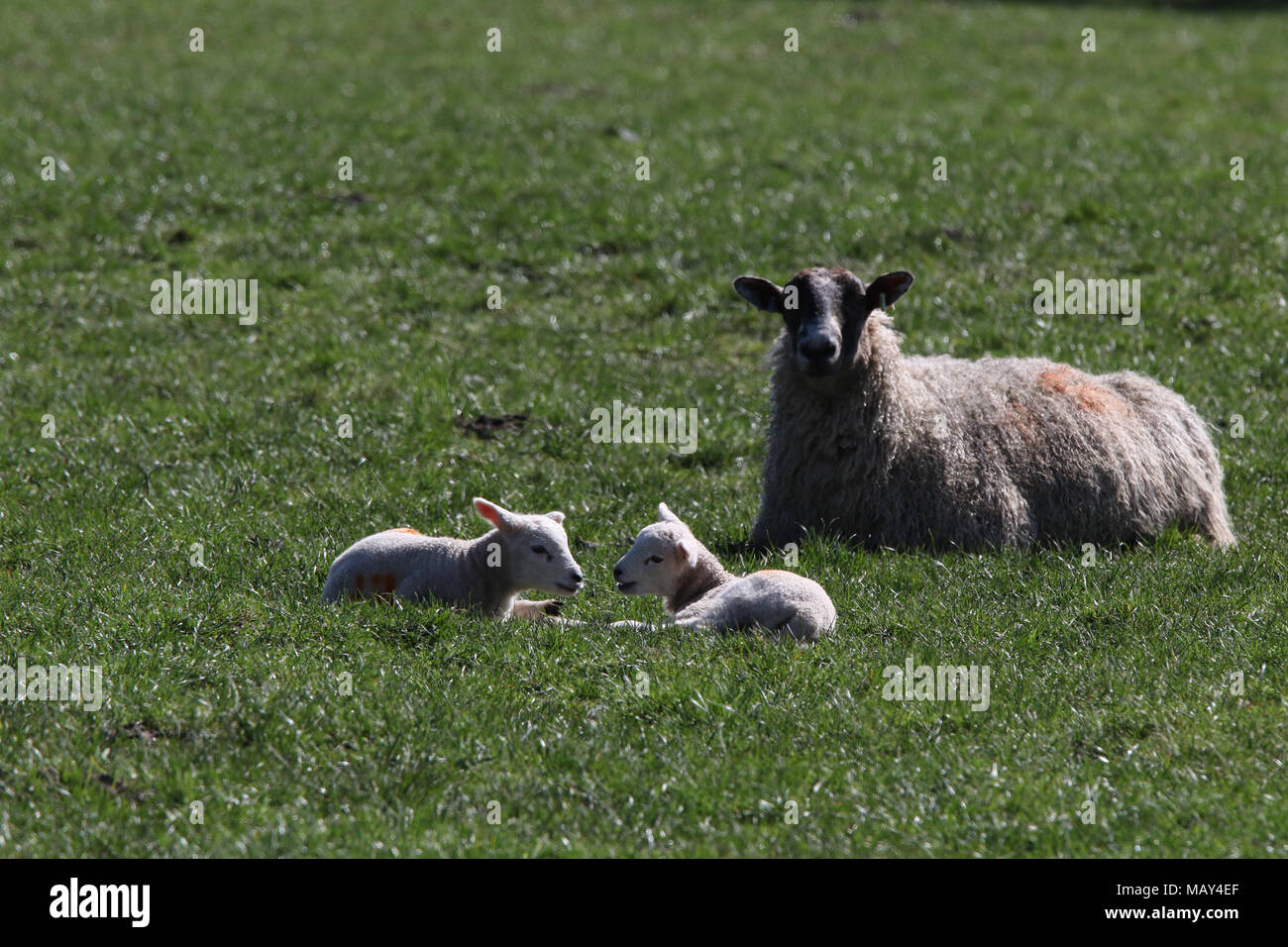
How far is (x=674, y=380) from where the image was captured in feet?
41.8

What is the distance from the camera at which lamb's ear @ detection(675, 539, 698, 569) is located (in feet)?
25.8

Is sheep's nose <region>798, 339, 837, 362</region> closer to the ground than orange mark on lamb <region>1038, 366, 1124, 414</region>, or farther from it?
farther from it

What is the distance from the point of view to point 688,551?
26.0 feet

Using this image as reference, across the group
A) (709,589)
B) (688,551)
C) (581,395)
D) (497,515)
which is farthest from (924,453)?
(581,395)

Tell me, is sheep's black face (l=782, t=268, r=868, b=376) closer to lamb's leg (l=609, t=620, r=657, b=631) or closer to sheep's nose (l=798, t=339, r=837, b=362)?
sheep's nose (l=798, t=339, r=837, b=362)

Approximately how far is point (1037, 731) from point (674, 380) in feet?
21.7

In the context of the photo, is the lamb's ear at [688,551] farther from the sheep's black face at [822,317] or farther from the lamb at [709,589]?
the sheep's black face at [822,317]

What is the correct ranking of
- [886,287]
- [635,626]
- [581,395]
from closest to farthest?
[635,626] < [886,287] < [581,395]

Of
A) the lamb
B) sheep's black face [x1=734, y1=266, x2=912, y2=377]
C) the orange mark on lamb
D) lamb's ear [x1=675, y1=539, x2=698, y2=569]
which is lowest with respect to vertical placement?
the lamb

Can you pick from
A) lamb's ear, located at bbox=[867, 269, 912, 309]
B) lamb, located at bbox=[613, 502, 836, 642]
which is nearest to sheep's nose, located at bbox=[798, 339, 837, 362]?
lamb's ear, located at bbox=[867, 269, 912, 309]

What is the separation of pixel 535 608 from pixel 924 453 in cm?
293

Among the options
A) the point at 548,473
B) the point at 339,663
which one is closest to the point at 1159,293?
the point at 548,473

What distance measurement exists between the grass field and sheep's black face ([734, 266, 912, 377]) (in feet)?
4.18

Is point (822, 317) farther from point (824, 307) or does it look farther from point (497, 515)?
point (497, 515)
